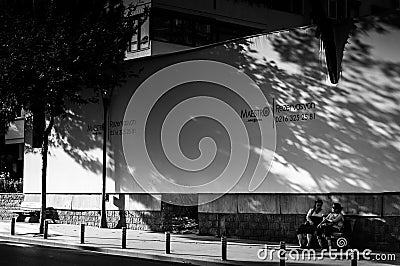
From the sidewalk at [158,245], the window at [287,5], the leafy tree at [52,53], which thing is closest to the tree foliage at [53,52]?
the leafy tree at [52,53]

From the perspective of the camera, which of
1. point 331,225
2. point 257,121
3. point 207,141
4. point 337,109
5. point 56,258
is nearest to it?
point 56,258

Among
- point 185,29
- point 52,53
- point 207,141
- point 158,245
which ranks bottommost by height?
point 158,245

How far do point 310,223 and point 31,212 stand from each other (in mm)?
15794

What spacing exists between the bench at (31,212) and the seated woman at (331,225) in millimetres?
15089

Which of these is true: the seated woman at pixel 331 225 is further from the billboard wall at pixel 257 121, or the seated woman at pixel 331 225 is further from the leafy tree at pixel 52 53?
the leafy tree at pixel 52 53

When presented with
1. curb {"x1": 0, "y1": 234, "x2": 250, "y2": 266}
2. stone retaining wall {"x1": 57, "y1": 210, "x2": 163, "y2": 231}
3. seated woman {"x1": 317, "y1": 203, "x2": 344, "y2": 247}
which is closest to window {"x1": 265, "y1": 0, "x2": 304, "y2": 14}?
stone retaining wall {"x1": 57, "y1": 210, "x2": 163, "y2": 231}

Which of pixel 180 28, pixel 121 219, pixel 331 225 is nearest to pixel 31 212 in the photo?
pixel 121 219

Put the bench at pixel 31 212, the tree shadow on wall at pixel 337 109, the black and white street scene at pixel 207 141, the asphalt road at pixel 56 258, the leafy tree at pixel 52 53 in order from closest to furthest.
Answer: the asphalt road at pixel 56 258 < the black and white street scene at pixel 207 141 < the tree shadow on wall at pixel 337 109 < the leafy tree at pixel 52 53 < the bench at pixel 31 212

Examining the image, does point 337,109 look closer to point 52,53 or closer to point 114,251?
point 114,251

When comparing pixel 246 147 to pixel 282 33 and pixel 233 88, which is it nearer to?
pixel 233 88

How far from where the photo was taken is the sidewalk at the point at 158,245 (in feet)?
58.2

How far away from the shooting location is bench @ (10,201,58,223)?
103 ft

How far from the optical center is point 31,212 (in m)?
32.0

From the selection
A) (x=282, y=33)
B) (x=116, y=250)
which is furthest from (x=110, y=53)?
(x=116, y=250)
